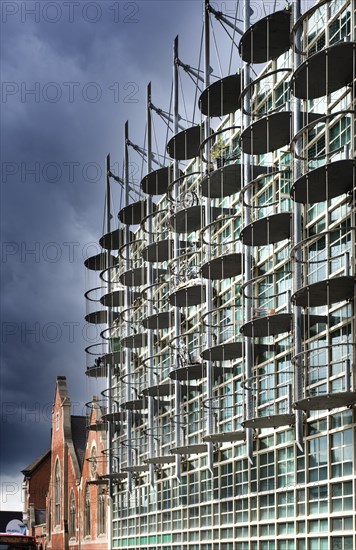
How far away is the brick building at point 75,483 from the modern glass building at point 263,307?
43.9ft

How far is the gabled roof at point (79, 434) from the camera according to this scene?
8131 centimetres

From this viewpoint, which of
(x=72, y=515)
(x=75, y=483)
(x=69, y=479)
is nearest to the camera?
(x=75, y=483)

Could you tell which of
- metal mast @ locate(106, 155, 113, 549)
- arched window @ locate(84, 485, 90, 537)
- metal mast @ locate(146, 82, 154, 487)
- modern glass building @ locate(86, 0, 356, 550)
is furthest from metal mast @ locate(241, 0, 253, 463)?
arched window @ locate(84, 485, 90, 537)

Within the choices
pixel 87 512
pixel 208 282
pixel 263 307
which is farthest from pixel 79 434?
pixel 263 307

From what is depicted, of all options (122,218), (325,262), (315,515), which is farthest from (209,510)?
(122,218)

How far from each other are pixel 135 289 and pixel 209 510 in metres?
18.4

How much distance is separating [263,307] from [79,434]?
171 feet

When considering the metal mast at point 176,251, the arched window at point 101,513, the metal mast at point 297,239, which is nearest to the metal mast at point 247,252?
the metal mast at point 297,239

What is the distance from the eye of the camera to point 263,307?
36844 mm

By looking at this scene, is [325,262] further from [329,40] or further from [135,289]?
[135,289]

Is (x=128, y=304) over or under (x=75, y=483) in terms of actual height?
over

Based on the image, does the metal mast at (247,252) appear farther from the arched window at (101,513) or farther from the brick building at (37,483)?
the brick building at (37,483)

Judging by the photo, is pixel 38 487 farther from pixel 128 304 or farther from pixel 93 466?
pixel 128 304

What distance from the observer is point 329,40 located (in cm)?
3266
